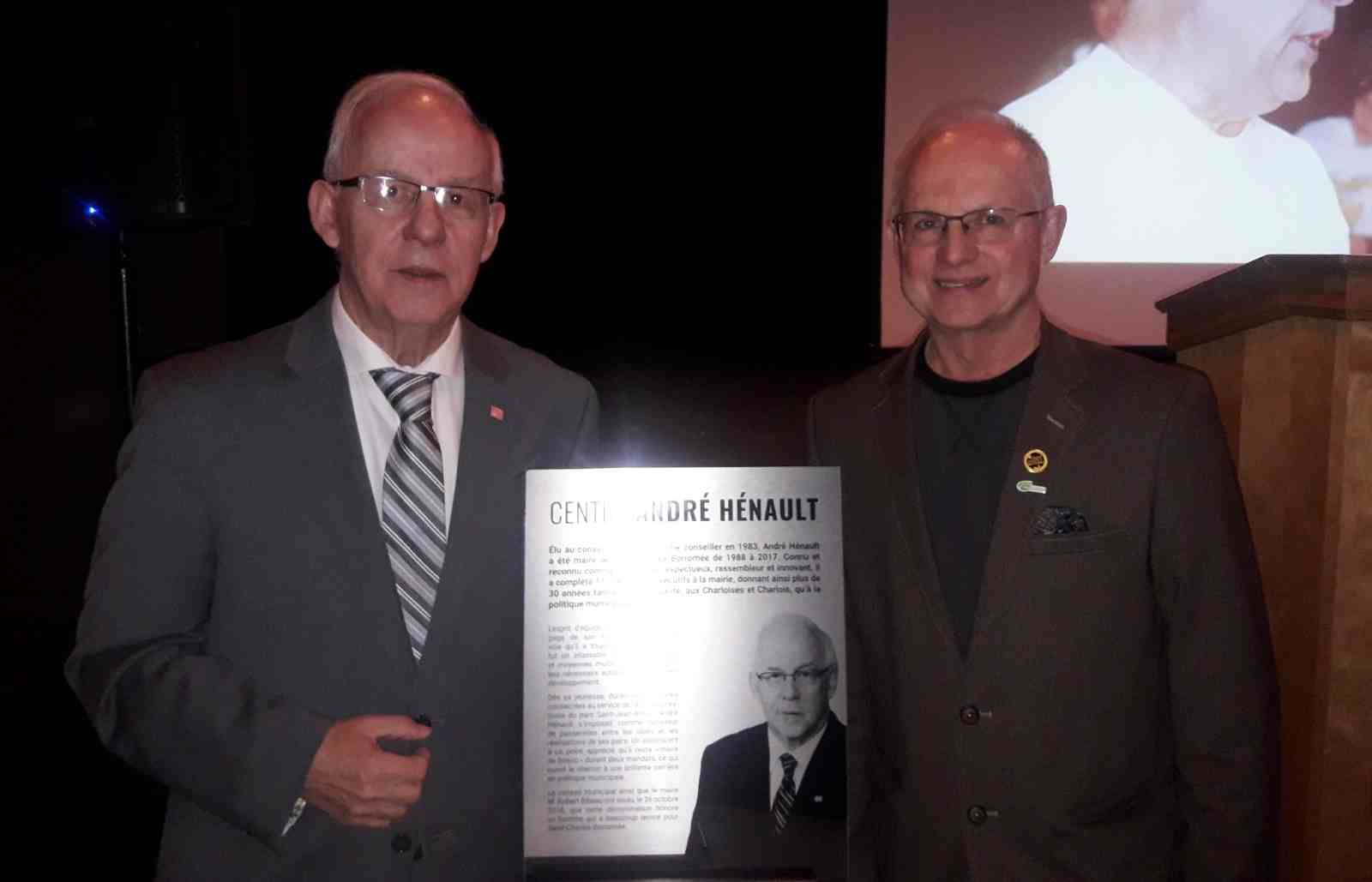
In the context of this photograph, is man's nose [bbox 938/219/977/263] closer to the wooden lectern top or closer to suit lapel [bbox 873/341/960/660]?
suit lapel [bbox 873/341/960/660]

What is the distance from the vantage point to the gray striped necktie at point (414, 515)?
1782 mm

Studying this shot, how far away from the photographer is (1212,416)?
72.6 inches

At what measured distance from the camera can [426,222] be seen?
1.82 metres

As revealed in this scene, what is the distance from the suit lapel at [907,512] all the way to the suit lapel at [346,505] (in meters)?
0.91

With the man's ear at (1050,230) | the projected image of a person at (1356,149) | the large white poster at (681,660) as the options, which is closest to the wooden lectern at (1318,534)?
the man's ear at (1050,230)

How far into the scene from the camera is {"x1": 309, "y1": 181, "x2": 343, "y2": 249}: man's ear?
6.20 feet

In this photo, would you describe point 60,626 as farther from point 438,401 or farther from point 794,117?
point 794,117

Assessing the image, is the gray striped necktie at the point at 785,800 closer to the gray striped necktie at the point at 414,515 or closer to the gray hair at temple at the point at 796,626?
the gray hair at temple at the point at 796,626

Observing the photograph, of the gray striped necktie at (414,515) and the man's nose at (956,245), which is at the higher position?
the man's nose at (956,245)

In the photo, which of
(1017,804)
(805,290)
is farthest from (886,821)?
(805,290)

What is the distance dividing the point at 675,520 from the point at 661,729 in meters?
0.36

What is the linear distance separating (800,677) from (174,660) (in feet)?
3.38

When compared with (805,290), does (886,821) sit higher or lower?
lower

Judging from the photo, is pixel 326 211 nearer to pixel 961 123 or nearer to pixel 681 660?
pixel 681 660
